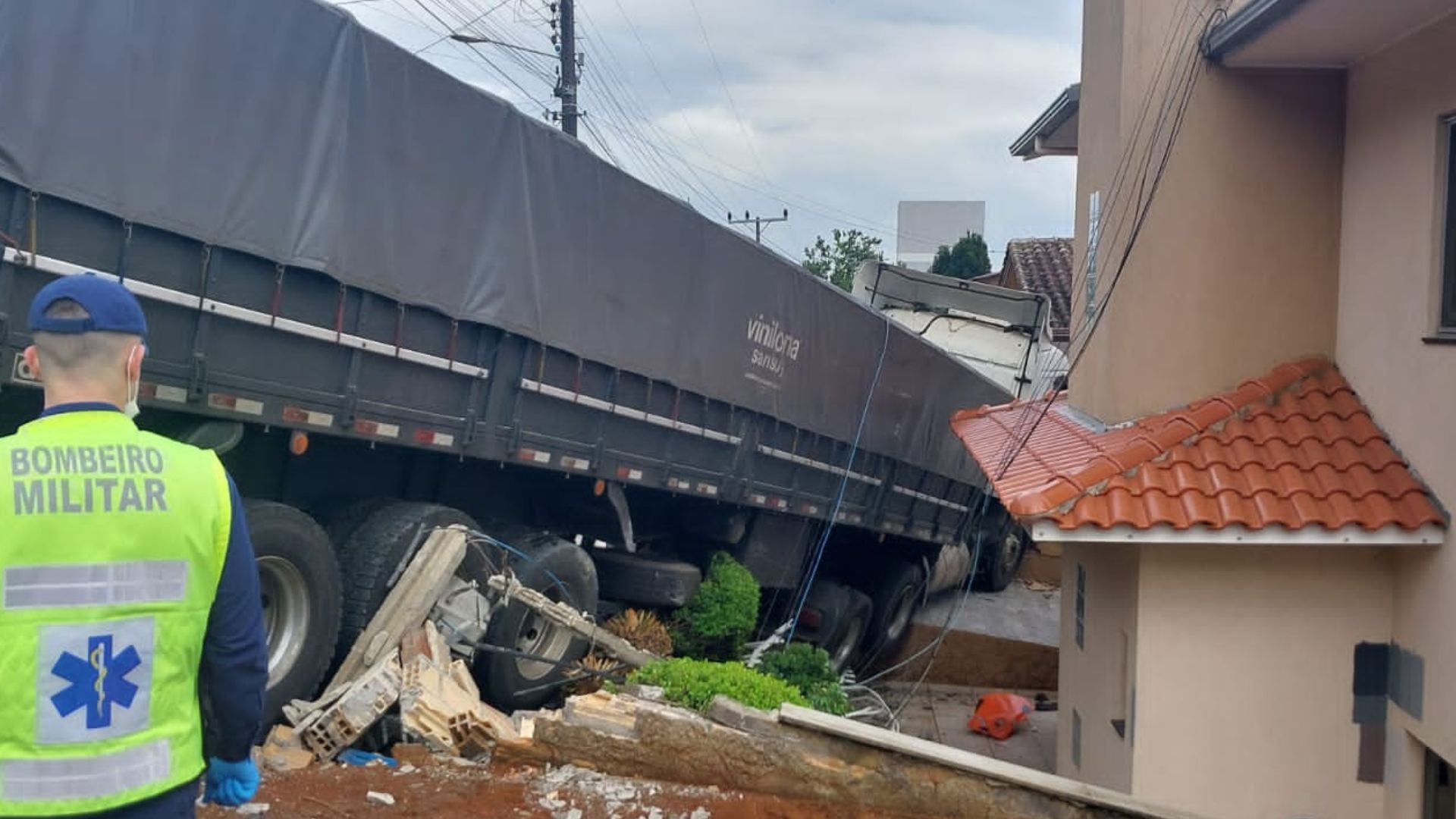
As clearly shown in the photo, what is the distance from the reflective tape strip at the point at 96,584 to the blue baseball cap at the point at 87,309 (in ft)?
1.60

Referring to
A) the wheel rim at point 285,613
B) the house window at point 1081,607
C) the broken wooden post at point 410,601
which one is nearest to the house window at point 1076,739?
the house window at point 1081,607

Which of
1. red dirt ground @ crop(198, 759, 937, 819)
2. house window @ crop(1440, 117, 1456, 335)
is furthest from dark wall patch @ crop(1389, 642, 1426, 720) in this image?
red dirt ground @ crop(198, 759, 937, 819)

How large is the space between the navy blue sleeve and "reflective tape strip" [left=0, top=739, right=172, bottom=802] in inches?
8.1

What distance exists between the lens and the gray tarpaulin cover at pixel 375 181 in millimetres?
5477

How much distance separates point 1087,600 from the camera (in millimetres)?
8453

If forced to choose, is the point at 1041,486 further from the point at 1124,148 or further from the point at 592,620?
the point at 592,620

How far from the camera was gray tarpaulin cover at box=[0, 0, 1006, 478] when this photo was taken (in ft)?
18.0

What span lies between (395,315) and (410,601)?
5.15ft

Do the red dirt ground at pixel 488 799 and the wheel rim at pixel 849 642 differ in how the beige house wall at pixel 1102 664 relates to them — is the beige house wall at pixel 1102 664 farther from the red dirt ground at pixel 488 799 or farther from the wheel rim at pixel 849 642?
the wheel rim at pixel 849 642

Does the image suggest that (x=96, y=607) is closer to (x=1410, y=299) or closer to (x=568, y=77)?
(x=1410, y=299)

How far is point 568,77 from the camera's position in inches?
778

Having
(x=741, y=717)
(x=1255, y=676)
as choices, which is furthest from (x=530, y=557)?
(x=1255, y=676)

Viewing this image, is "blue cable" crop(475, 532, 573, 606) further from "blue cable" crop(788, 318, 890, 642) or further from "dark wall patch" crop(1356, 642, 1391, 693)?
"dark wall patch" crop(1356, 642, 1391, 693)

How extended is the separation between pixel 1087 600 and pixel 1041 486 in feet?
7.52
